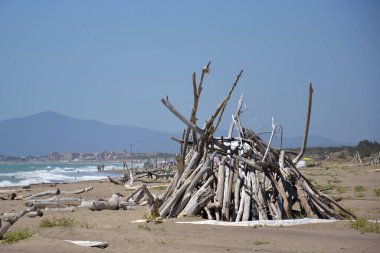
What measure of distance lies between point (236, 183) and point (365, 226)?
2832mm

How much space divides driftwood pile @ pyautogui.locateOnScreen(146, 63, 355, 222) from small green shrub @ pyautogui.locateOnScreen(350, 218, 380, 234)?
40.5 inches

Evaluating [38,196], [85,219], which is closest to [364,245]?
[85,219]

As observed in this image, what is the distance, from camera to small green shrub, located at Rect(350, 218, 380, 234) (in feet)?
28.6

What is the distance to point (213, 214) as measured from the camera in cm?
1070

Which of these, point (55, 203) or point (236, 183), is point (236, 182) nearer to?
point (236, 183)

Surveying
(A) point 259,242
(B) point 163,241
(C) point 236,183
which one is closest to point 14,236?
(B) point 163,241

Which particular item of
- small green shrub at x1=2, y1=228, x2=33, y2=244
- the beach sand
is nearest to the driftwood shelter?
the beach sand

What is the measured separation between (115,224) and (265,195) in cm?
334

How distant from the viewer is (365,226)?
9.02 m

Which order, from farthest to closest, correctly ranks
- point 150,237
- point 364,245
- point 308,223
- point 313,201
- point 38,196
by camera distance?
point 38,196 < point 313,201 < point 308,223 < point 150,237 < point 364,245

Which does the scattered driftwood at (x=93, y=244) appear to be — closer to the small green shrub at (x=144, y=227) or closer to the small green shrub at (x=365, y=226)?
the small green shrub at (x=144, y=227)

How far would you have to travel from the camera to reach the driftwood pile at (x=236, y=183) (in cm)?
1032

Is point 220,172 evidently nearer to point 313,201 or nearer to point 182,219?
point 182,219

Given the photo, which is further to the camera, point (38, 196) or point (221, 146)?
point (38, 196)
